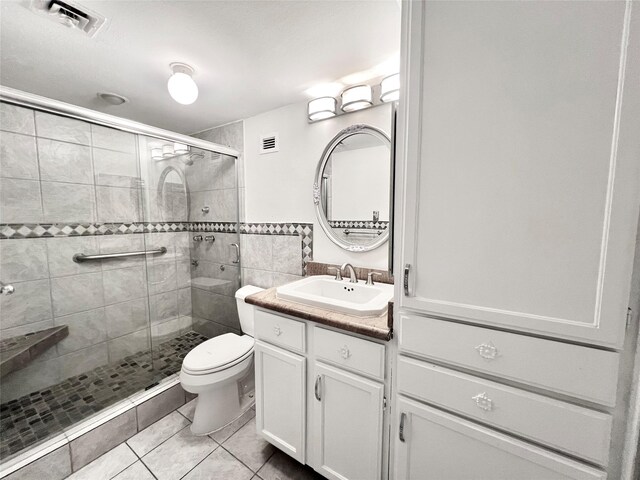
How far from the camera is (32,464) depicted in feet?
3.76

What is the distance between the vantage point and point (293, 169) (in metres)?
1.82

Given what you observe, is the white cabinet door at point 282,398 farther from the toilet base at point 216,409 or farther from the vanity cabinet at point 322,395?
the toilet base at point 216,409

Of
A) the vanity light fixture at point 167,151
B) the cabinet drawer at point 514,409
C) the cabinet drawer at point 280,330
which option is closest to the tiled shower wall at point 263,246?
the vanity light fixture at point 167,151

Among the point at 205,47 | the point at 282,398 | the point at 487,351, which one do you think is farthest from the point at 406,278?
the point at 205,47

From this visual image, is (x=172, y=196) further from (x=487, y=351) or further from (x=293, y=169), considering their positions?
(x=487, y=351)

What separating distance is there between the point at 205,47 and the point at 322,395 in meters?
1.75

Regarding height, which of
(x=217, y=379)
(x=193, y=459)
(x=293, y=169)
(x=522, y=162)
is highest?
(x=293, y=169)

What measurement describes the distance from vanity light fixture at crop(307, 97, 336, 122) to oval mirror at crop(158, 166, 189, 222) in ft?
4.17

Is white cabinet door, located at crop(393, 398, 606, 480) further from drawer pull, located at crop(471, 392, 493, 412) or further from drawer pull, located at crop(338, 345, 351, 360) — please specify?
drawer pull, located at crop(338, 345, 351, 360)

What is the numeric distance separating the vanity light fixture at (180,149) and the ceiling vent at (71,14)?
0.85 metres

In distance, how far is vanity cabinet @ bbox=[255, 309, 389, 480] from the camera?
96 cm

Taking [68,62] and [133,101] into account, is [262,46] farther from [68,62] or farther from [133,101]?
[133,101]

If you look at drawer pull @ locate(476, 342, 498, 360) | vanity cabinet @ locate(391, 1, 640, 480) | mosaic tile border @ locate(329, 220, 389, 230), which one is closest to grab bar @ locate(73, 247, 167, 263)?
mosaic tile border @ locate(329, 220, 389, 230)

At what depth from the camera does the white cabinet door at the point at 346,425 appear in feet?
3.16
